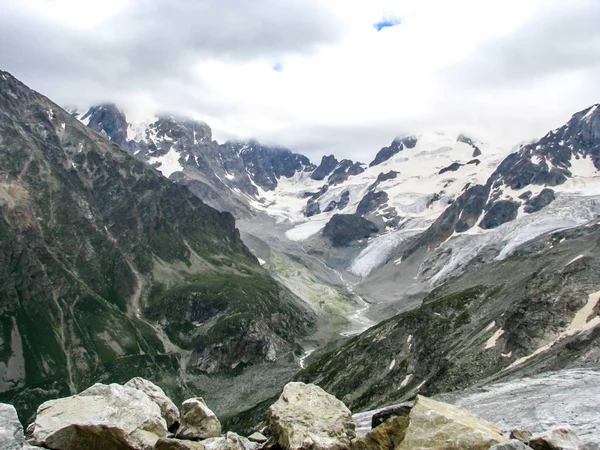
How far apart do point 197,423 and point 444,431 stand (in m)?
14.2

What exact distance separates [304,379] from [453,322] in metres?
45.5

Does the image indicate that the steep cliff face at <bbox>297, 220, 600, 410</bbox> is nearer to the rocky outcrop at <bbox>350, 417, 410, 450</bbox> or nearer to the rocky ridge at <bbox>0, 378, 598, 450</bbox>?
the rocky ridge at <bbox>0, 378, 598, 450</bbox>

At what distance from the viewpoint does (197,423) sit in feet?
91.2

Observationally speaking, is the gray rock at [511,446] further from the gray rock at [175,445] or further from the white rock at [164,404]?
the white rock at [164,404]

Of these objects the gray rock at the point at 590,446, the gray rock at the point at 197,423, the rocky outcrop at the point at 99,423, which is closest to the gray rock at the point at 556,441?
the gray rock at the point at 590,446

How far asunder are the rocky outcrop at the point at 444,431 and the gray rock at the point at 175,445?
9.00 m

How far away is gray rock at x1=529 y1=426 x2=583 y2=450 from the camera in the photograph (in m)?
18.0

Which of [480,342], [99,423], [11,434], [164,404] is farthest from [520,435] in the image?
[480,342]

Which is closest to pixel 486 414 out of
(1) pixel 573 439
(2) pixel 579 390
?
(2) pixel 579 390

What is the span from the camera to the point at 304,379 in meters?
138

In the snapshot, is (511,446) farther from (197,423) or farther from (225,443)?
(197,423)

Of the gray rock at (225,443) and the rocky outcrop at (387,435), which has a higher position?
the rocky outcrop at (387,435)

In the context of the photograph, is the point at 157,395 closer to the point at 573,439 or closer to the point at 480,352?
the point at 573,439

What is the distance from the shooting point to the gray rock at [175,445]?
22.2 m
